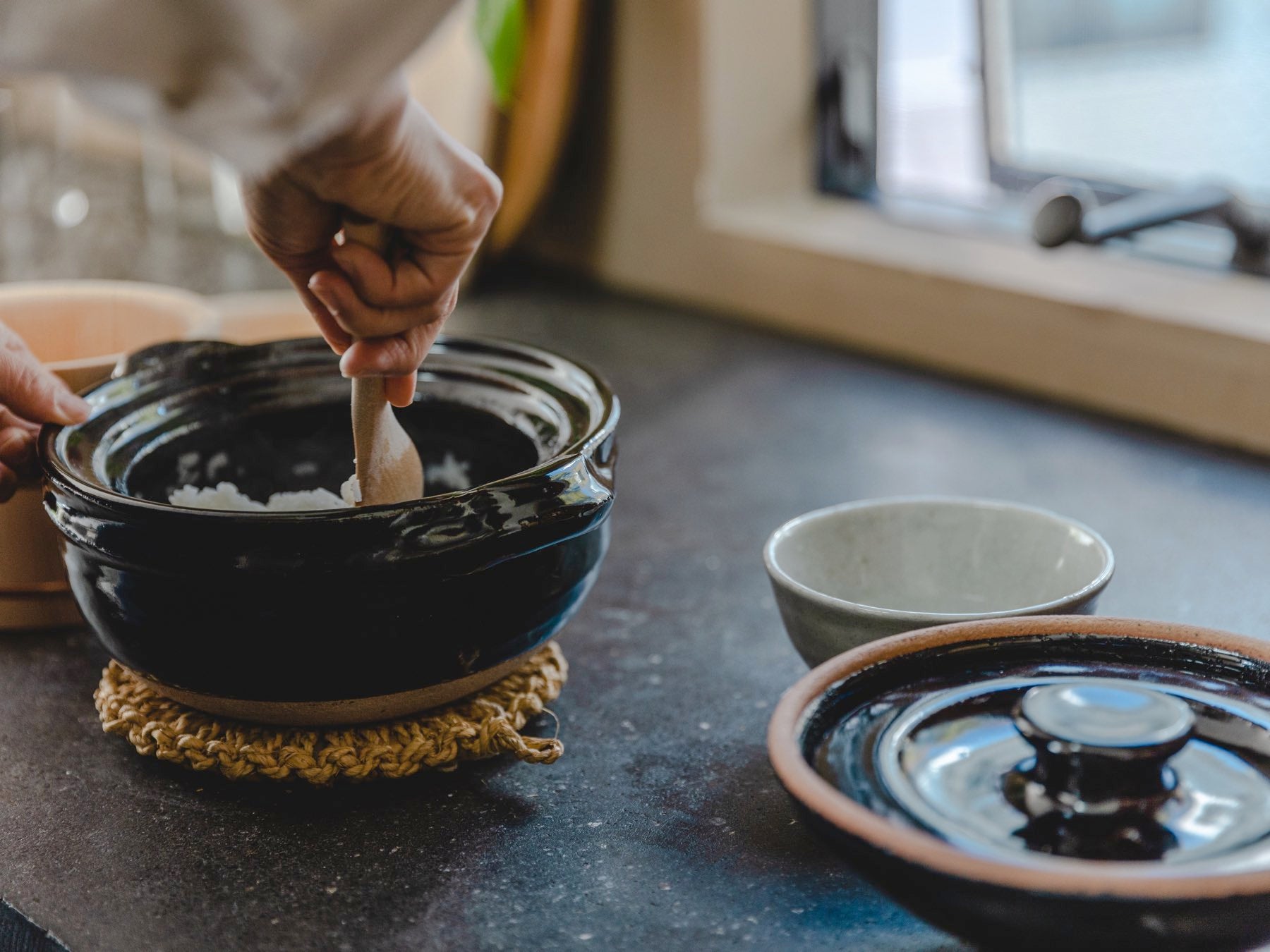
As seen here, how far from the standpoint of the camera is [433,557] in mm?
677

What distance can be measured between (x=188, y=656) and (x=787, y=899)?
328mm

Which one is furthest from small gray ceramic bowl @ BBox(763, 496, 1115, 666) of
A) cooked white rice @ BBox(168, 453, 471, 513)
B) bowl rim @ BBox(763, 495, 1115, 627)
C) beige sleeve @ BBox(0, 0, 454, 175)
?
beige sleeve @ BBox(0, 0, 454, 175)

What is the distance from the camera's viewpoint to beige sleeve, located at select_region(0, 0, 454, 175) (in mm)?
481

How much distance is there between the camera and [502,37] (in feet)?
6.05

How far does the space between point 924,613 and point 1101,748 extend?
253mm

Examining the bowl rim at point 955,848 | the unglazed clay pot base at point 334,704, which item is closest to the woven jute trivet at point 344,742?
the unglazed clay pot base at point 334,704

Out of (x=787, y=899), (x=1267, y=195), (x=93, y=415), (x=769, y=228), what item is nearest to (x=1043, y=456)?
(x=1267, y=195)

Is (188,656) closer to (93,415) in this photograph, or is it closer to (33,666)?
(93,415)

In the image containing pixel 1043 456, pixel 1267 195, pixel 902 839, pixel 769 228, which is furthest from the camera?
pixel 769 228

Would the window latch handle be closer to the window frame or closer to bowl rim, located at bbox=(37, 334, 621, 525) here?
the window frame

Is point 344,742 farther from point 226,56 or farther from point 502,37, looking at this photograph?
point 502,37

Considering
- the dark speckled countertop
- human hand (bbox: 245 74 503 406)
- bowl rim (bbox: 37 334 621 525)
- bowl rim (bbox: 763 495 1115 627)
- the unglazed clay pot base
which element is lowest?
the dark speckled countertop

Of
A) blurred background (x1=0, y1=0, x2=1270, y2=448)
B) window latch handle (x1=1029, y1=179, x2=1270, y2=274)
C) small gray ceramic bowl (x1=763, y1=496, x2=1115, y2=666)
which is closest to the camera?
small gray ceramic bowl (x1=763, y1=496, x2=1115, y2=666)

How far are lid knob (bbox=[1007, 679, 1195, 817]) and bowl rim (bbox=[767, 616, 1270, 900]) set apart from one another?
3 cm
